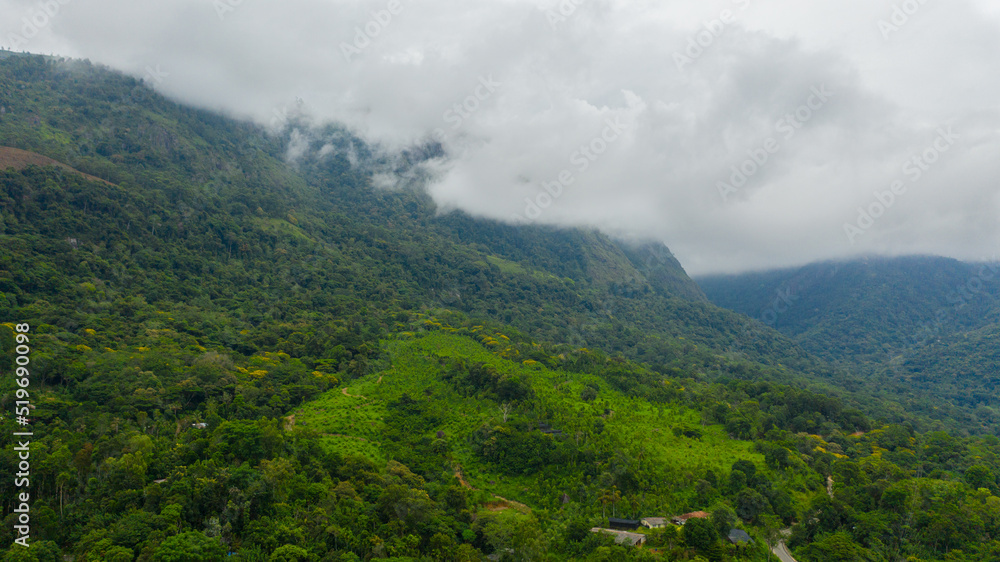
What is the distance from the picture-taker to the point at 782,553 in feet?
110

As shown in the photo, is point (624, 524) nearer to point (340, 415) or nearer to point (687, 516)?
point (687, 516)

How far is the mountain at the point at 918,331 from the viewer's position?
113 meters

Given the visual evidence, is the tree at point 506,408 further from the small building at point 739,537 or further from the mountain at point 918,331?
the mountain at point 918,331

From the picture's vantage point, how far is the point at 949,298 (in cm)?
17575

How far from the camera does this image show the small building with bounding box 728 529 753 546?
32.2 m

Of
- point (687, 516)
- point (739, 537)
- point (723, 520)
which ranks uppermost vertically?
point (723, 520)

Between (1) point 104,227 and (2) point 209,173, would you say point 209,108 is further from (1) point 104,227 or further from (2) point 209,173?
(1) point 104,227

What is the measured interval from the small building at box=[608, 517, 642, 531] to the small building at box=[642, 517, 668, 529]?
0.60 meters

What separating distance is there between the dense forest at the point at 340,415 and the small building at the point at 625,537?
103 cm

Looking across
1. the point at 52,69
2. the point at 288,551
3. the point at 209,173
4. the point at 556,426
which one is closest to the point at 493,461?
the point at 556,426

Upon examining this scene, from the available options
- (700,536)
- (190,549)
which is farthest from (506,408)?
(190,549)

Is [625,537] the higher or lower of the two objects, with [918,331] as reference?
lower

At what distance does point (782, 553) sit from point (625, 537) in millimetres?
11395

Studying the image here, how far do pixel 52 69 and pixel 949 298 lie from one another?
283787 millimetres
